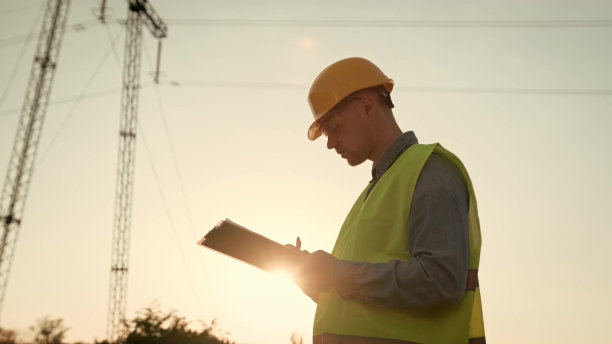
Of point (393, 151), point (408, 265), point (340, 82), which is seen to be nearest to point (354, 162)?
point (393, 151)

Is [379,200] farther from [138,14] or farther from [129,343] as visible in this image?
[138,14]

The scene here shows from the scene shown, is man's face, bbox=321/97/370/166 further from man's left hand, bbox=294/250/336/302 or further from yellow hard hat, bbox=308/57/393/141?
man's left hand, bbox=294/250/336/302

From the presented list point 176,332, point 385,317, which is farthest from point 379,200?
point 176,332

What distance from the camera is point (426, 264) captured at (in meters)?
2.10

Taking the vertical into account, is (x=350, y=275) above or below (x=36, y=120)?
below

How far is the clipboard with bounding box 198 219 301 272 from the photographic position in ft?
8.02

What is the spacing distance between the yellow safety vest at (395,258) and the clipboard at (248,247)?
269mm

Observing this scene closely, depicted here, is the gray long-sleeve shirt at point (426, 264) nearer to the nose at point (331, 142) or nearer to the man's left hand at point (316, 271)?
the man's left hand at point (316, 271)

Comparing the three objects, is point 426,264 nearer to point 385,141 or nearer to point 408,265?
point 408,265

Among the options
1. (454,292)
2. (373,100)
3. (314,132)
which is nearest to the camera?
(454,292)

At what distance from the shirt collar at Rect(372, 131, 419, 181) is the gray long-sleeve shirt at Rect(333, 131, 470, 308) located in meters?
0.41

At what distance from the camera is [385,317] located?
2.19m

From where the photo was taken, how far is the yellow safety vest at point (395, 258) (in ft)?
7.16

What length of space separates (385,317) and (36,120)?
118ft
